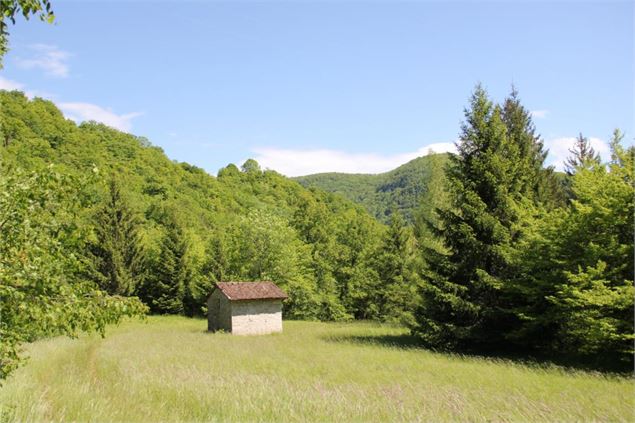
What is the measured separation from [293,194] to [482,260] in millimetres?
70181

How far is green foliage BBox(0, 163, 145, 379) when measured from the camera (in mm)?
5145

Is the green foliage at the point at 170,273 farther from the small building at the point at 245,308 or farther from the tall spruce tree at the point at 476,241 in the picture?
the tall spruce tree at the point at 476,241

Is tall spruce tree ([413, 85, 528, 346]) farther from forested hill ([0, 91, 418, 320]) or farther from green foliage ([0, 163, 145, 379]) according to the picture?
forested hill ([0, 91, 418, 320])

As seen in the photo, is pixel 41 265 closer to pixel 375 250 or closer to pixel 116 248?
pixel 116 248

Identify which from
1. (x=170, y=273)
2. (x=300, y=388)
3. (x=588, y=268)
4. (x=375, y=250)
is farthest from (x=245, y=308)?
(x=588, y=268)

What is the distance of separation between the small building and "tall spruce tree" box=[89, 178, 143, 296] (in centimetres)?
1723

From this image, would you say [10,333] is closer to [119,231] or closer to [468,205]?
[468,205]

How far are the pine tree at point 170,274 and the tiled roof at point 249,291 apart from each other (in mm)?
17855

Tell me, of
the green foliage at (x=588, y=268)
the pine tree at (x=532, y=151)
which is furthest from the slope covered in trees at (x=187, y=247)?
the green foliage at (x=588, y=268)

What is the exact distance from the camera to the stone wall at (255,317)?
108 ft

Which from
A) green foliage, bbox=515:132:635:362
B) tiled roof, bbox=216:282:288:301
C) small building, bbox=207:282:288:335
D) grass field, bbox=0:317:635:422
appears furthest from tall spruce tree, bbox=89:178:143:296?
green foliage, bbox=515:132:635:362

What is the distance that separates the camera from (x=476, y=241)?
20938 mm

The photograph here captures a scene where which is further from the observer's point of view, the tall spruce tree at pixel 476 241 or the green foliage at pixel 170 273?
the green foliage at pixel 170 273

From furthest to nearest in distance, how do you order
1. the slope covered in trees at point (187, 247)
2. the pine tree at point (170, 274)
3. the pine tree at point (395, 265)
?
the pine tree at point (170, 274)
the pine tree at point (395, 265)
the slope covered in trees at point (187, 247)
